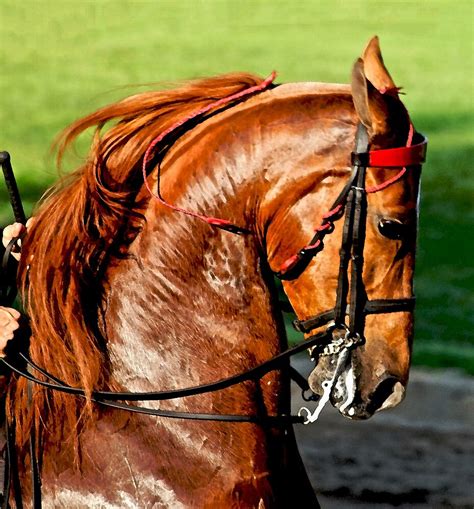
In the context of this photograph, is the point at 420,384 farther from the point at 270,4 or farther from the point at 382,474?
the point at 270,4

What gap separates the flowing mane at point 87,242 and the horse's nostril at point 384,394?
0.65 meters

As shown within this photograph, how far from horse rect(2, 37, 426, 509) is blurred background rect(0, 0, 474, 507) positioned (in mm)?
7217

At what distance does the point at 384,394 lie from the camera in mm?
2924

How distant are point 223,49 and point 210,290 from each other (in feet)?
26.0

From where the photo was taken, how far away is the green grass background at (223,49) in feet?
34.1

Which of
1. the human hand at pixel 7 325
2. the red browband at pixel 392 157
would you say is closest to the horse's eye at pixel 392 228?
the red browband at pixel 392 157

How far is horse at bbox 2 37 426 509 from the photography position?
9.28 feet

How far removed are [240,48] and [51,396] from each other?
791cm

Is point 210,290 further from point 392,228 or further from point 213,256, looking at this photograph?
point 392,228

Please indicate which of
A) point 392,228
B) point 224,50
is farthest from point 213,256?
point 224,50

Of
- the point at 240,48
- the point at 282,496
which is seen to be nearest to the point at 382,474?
the point at 282,496

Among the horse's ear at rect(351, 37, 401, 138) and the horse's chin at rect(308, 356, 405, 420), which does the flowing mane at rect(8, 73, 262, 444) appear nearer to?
the horse's ear at rect(351, 37, 401, 138)

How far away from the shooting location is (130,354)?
2.97 metres

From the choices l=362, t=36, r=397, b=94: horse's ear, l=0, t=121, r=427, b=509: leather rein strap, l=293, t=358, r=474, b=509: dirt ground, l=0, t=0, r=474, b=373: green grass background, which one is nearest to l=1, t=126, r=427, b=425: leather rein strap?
l=0, t=121, r=427, b=509: leather rein strap
